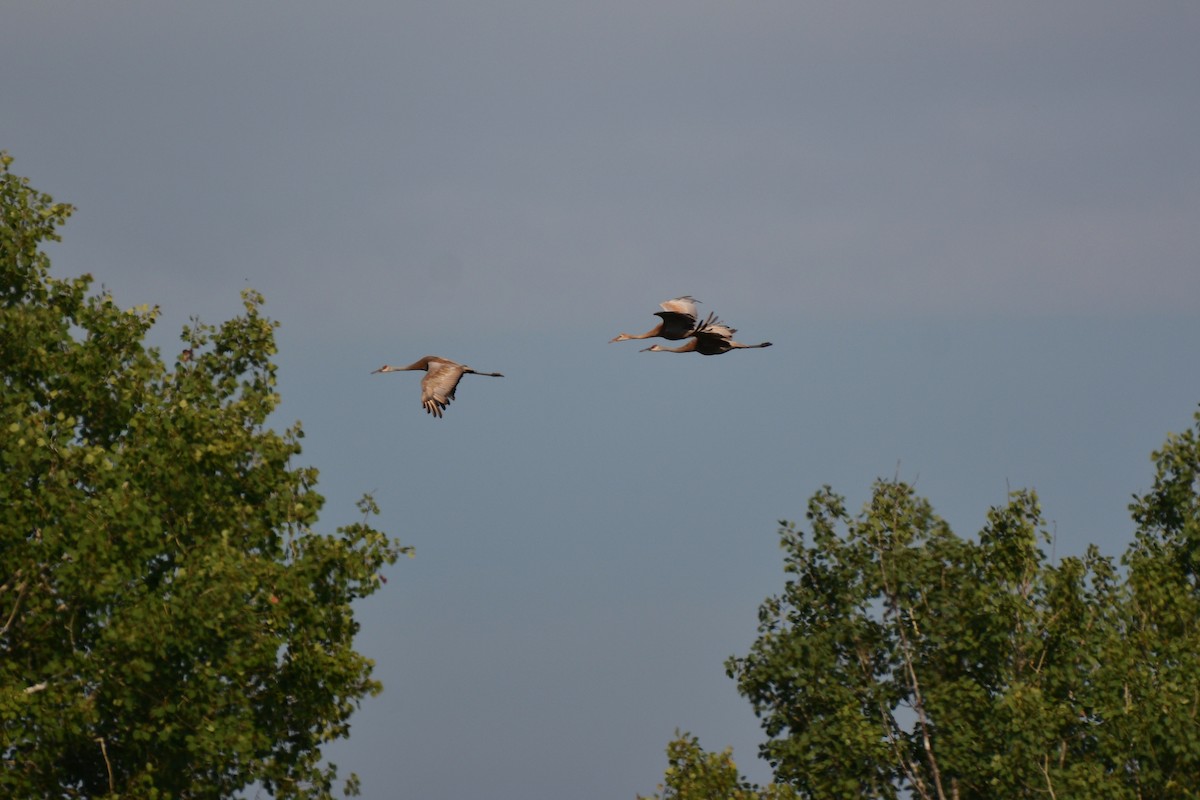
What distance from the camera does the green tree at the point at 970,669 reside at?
80.9 ft

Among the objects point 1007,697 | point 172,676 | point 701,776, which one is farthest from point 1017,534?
point 172,676

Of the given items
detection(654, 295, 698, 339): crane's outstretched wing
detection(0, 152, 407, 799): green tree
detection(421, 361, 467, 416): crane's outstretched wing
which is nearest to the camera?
detection(0, 152, 407, 799): green tree

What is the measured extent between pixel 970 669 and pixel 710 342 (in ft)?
21.0

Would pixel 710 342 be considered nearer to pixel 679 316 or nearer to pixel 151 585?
pixel 679 316

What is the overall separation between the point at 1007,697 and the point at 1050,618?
2198 mm

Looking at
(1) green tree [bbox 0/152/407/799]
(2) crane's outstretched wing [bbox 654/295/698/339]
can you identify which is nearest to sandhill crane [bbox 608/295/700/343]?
(2) crane's outstretched wing [bbox 654/295/698/339]

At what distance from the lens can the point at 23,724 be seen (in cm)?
2169

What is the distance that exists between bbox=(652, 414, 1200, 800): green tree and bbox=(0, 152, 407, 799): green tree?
513cm

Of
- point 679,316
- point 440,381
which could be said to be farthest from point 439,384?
point 679,316

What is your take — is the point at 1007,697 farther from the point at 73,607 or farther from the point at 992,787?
the point at 73,607

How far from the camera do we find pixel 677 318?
2880 cm

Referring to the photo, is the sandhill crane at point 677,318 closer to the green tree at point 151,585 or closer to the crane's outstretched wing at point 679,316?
the crane's outstretched wing at point 679,316

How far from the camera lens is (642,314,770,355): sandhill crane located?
2897cm

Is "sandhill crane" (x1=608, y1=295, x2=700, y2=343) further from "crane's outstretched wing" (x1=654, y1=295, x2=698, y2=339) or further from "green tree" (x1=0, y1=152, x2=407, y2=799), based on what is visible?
"green tree" (x1=0, y1=152, x2=407, y2=799)
